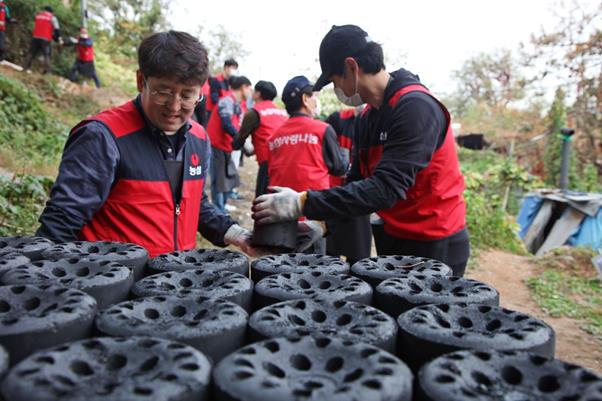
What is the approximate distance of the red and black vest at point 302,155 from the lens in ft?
13.9

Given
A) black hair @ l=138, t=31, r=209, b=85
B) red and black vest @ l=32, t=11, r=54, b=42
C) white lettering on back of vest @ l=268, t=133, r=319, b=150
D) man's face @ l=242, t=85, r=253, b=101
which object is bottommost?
white lettering on back of vest @ l=268, t=133, r=319, b=150

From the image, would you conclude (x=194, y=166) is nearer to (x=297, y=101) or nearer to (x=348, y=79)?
(x=348, y=79)

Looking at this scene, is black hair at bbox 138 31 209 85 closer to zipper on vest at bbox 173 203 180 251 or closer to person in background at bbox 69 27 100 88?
zipper on vest at bbox 173 203 180 251

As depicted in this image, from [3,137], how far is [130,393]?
8.25 meters

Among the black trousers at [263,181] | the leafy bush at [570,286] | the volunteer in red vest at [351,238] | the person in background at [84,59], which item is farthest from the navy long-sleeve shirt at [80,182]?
the person in background at [84,59]

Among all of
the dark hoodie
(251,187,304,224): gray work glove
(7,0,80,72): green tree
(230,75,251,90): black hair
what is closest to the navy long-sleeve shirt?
(251,187,304,224): gray work glove

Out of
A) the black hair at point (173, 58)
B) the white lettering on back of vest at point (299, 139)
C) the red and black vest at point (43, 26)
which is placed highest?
the red and black vest at point (43, 26)

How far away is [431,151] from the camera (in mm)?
2561

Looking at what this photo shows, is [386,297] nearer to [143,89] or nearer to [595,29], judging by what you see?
[143,89]

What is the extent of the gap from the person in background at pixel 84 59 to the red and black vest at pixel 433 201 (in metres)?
11.6

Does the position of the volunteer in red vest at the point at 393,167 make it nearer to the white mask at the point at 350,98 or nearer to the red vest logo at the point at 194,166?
the white mask at the point at 350,98

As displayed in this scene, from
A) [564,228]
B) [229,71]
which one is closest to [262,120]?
[229,71]

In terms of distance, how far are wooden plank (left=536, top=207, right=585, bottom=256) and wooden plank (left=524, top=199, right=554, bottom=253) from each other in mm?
206

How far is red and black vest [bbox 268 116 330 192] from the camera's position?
166 inches
